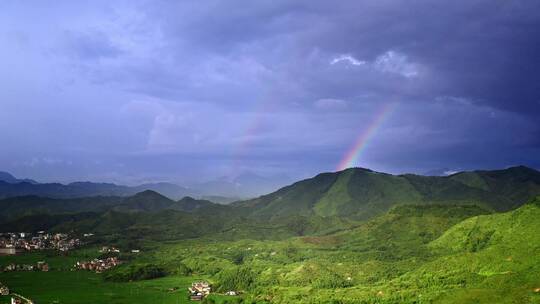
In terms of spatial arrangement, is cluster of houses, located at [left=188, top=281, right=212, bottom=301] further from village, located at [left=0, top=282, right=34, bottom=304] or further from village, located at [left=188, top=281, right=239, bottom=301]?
village, located at [left=0, top=282, right=34, bottom=304]

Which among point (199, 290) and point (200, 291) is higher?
point (199, 290)

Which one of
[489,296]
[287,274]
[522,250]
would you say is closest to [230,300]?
[287,274]

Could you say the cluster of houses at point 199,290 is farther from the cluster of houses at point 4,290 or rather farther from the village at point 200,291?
the cluster of houses at point 4,290

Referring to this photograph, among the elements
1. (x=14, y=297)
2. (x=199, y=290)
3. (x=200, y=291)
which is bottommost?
(x=200, y=291)

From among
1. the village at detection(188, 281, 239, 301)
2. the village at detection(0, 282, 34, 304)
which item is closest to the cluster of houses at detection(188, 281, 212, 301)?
the village at detection(188, 281, 239, 301)

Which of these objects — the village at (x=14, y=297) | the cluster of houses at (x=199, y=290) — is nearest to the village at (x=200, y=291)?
the cluster of houses at (x=199, y=290)

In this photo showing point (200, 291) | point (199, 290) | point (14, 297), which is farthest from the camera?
point (199, 290)

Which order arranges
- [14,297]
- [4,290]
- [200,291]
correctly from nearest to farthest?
[14,297] → [4,290] → [200,291]

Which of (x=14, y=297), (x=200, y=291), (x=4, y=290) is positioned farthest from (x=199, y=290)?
(x=4, y=290)

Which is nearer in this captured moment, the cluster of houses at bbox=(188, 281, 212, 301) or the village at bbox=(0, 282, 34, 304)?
the village at bbox=(0, 282, 34, 304)

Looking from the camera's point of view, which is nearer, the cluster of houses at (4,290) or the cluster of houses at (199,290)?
the cluster of houses at (199,290)

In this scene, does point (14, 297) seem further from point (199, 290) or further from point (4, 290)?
point (199, 290)

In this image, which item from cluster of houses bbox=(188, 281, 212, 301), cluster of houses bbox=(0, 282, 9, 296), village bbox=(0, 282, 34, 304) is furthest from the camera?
cluster of houses bbox=(0, 282, 9, 296)

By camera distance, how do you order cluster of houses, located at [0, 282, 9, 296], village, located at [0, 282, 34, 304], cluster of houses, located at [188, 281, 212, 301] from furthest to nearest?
cluster of houses, located at [0, 282, 9, 296] < cluster of houses, located at [188, 281, 212, 301] < village, located at [0, 282, 34, 304]
